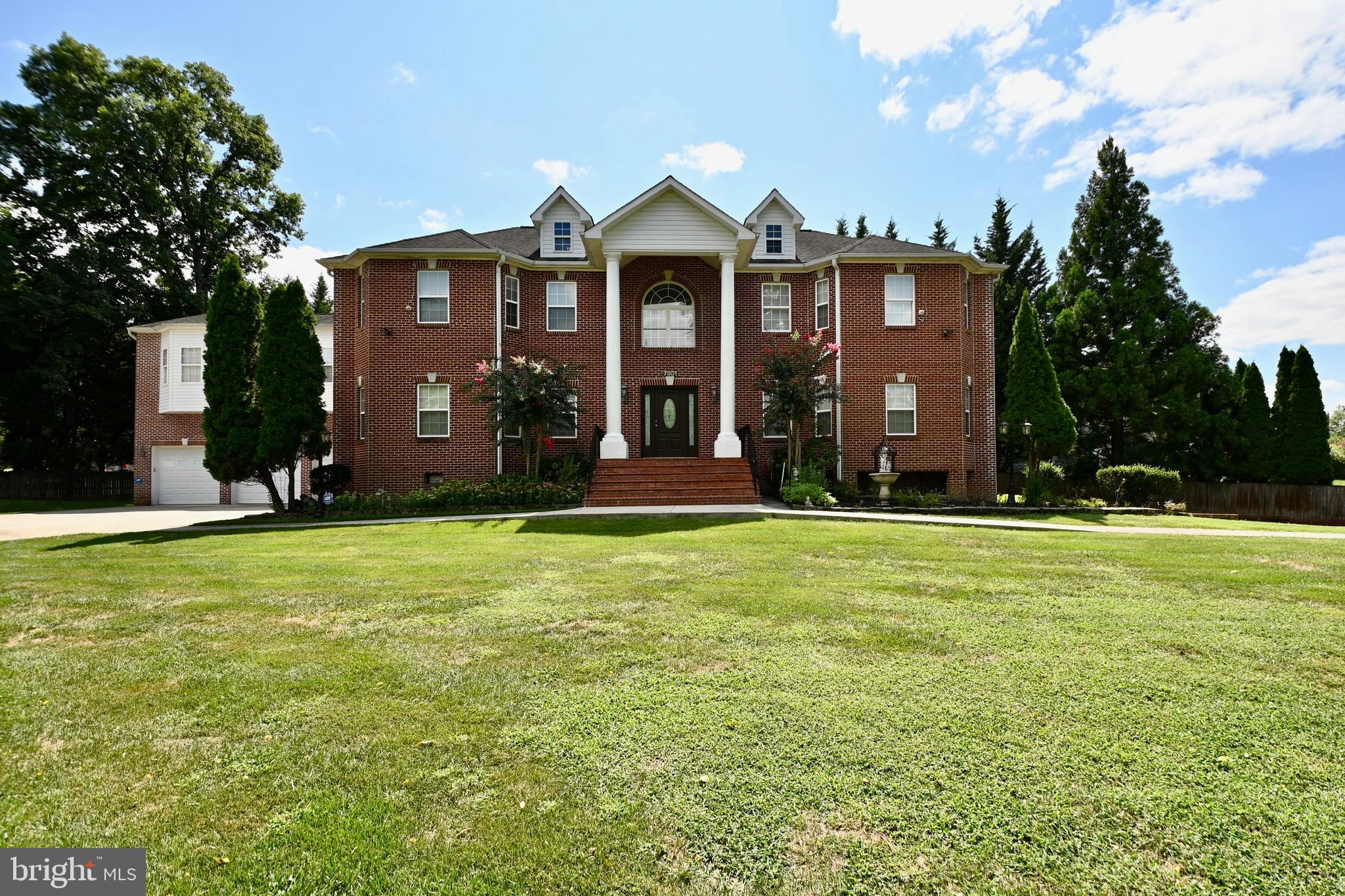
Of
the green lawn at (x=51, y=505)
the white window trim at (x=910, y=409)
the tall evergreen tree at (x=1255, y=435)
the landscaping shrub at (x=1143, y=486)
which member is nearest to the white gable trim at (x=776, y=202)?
the white window trim at (x=910, y=409)

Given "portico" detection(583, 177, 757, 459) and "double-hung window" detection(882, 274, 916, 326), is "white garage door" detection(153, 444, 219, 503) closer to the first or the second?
"portico" detection(583, 177, 757, 459)

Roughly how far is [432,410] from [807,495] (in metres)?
10.6

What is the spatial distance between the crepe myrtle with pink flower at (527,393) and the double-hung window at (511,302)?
230 cm

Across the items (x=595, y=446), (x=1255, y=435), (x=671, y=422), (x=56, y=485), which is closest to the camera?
(x=595, y=446)

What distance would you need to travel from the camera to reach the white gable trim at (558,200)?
61.0ft

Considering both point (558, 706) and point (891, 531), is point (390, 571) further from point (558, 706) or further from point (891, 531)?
point (891, 531)

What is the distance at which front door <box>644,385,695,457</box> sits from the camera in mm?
18391

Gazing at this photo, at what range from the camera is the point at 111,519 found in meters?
16.2

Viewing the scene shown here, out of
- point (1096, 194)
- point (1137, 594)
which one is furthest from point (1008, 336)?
point (1137, 594)

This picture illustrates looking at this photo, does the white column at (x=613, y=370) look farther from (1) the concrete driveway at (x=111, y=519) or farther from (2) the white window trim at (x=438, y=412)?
(1) the concrete driveway at (x=111, y=519)

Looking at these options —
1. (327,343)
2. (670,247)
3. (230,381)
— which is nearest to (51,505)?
(327,343)

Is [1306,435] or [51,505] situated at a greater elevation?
[1306,435]

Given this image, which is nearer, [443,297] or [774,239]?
[443,297]

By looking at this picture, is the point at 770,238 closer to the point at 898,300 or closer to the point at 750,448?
the point at 898,300
